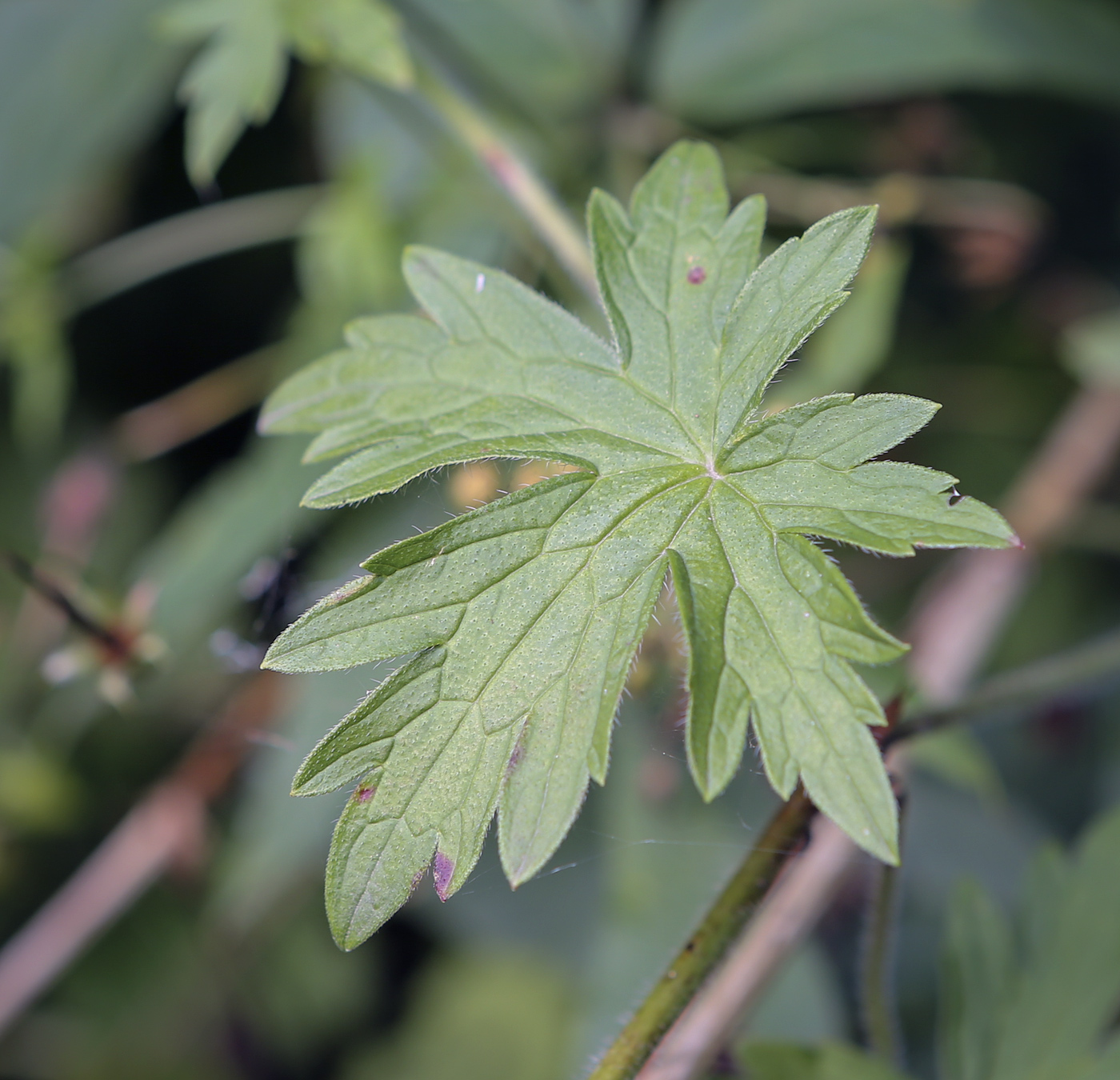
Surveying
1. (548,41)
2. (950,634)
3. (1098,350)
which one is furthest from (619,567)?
(548,41)

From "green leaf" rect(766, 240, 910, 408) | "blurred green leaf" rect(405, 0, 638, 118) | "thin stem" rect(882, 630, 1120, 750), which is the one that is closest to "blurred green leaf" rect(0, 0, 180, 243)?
"blurred green leaf" rect(405, 0, 638, 118)

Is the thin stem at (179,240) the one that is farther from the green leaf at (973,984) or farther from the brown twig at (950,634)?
the green leaf at (973,984)

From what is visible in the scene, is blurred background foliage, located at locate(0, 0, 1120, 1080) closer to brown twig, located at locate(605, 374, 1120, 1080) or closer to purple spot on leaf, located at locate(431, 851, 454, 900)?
brown twig, located at locate(605, 374, 1120, 1080)

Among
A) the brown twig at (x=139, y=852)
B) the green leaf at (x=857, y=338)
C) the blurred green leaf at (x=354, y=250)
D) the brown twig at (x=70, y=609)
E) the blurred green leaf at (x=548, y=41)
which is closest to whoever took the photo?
the brown twig at (x=70, y=609)

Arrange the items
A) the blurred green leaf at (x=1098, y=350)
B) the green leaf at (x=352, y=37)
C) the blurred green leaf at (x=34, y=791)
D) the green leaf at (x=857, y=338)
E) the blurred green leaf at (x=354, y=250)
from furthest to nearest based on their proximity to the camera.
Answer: the blurred green leaf at (x=34, y=791), the blurred green leaf at (x=1098, y=350), the blurred green leaf at (x=354, y=250), the green leaf at (x=857, y=338), the green leaf at (x=352, y=37)

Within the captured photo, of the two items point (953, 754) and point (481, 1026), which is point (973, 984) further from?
point (481, 1026)

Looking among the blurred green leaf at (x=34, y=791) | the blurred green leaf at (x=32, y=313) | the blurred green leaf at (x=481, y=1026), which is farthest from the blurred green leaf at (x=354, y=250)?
the blurred green leaf at (x=481, y=1026)

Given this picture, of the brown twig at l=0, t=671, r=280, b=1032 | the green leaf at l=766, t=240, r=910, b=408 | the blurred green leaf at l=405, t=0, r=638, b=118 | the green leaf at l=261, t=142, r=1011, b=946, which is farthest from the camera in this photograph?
the blurred green leaf at l=405, t=0, r=638, b=118
